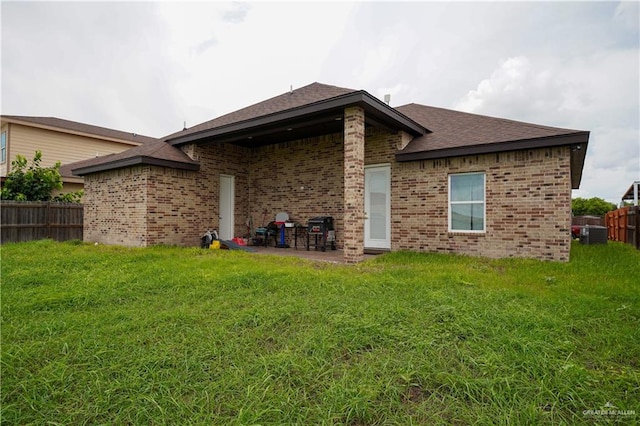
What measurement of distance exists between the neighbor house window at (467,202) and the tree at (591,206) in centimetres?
3853

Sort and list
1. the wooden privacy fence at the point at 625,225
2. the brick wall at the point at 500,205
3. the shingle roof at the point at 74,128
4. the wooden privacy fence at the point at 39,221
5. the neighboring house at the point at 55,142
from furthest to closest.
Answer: the shingle roof at the point at 74,128 < the neighboring house at the point at 55,142 < the wooden privacy fence at the point at 39,221 < the wooden privacy fence at the point at 625,225 < the brick wall at the point at 500,205

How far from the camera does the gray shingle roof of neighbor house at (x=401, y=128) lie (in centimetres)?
694

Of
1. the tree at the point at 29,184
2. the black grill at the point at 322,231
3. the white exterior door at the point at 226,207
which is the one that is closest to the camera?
the black grill at the point at 322,231

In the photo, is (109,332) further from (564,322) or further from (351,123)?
(351,123)

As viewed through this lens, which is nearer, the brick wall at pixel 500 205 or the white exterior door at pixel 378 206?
the brick wall at pixel 500 205

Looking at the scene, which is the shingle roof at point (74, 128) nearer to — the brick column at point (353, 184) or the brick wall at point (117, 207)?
the brick wall at point (117, 207)

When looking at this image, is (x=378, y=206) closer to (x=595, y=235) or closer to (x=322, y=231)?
(x=322, y=231)

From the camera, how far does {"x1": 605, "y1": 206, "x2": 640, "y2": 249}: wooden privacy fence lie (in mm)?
11295

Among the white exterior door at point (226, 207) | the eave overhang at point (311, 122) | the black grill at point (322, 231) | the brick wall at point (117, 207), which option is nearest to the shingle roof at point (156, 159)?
the brick wall at point (117, 207)

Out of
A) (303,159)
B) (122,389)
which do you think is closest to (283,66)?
(303,159)

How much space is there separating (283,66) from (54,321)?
12.8 metres

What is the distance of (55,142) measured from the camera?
1766cm

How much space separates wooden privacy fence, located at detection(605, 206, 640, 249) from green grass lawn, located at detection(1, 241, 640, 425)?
9.13 metres

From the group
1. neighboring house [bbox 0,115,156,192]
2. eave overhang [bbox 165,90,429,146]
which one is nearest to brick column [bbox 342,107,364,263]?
eave overhang [bbox 165,90,429,146]
